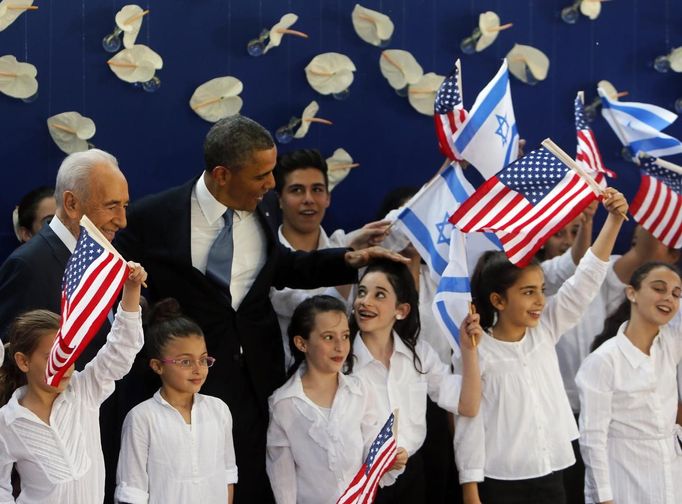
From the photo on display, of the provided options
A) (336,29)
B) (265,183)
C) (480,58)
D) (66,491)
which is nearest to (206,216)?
(265,183)

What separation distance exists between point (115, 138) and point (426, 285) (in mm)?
1602

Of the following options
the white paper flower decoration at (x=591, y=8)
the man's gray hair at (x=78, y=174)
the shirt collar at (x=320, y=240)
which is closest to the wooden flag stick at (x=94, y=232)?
the man's gray hair at (x=78, y=174)

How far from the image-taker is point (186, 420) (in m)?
4.78

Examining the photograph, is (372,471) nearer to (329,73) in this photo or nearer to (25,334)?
(25,334)

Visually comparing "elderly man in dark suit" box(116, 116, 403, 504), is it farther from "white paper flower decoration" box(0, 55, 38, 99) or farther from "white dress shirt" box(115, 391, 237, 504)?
"white paper flower decoration" box(0, 55, 38, 99)

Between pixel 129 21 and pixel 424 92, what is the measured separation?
1536 mm

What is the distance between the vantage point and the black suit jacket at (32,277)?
4.50 metres

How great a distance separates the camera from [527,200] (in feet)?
17.2

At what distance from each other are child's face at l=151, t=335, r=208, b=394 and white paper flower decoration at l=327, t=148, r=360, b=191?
6.06 ft

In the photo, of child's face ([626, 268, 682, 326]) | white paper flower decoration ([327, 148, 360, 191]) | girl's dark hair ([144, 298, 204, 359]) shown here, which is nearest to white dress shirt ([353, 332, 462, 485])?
girl's dark hair ([144, 298, 204, 359])

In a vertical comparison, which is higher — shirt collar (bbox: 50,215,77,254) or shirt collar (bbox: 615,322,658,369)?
shirt collar (bbox: 50,215,77,254)

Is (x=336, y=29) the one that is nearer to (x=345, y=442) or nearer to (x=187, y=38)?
(x=187, y=38)

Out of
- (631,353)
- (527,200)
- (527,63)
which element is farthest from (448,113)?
(631,353)

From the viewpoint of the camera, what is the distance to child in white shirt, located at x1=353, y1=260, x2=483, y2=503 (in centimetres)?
523
